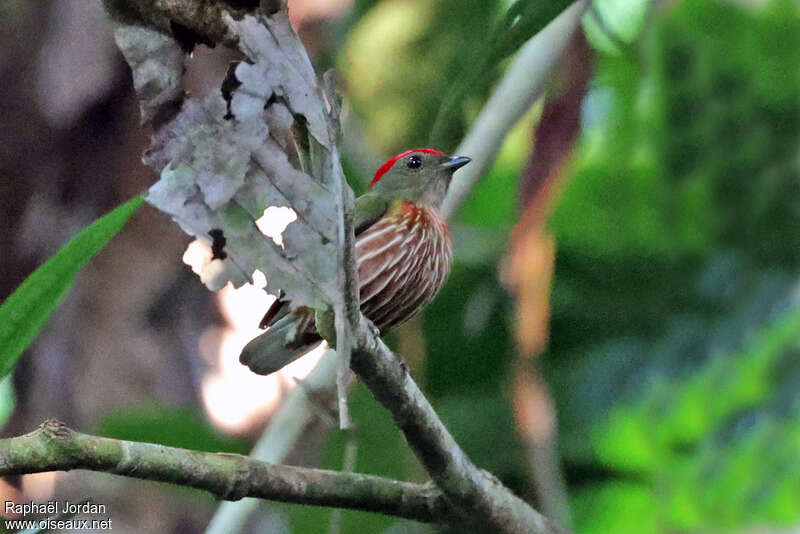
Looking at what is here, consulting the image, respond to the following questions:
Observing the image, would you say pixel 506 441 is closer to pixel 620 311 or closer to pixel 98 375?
pixel 620 311

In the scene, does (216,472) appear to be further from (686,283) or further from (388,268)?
(686,283)

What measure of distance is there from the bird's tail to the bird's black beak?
29.0 inches

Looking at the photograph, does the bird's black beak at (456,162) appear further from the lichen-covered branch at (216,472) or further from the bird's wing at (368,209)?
the lichen-covered branch at (216,472)

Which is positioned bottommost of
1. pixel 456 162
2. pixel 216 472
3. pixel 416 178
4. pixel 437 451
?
pixel 216 472

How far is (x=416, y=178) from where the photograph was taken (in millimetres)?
3697

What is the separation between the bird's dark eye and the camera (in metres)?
3.75

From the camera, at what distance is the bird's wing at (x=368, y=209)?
327 cm

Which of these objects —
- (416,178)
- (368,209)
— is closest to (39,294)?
(368,209)

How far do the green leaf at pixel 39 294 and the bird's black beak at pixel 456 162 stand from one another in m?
1.57

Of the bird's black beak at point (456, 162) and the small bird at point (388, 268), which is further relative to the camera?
the bird's black beak at point (456, 162)

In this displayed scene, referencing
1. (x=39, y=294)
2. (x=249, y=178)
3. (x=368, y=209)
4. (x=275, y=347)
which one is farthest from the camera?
(x=368, y=209)

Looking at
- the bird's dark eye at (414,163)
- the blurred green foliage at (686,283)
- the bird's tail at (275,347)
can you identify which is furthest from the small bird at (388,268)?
the blurred green foliage at (686,283)

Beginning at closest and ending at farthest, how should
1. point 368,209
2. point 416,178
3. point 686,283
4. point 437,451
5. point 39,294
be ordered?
point 39,294, point 437,451, point 368,209, point 416,178, point 686,283

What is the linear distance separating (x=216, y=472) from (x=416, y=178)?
1879mm
